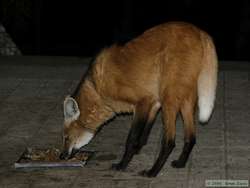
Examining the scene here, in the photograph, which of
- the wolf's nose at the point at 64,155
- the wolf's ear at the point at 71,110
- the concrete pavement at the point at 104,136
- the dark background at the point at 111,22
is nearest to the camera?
the concrete pavement at the point at 104,136

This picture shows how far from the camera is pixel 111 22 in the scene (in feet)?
45.3

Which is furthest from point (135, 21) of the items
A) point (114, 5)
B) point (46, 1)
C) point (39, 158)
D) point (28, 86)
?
point (39, 158)

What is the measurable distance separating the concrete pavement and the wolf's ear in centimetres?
42

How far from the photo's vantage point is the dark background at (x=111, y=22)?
43.8 feet

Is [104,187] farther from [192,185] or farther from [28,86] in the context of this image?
[28,86]

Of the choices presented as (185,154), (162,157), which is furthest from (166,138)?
(185,154)

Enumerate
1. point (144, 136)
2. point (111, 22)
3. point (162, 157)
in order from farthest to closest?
point (111, 22)
point (144, 136)
point (162, 157)

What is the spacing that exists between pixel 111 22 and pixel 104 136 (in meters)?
6.97

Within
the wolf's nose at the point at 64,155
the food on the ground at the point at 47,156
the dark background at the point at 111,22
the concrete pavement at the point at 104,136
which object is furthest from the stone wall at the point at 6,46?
the wolf's nose at the point at 64,155

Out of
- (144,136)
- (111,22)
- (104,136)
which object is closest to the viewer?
(144,136)

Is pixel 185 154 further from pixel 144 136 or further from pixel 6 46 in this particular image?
pixel 6 46

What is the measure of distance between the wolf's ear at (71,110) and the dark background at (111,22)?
6.64 meters

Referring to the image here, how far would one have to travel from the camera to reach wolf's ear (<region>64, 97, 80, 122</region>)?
20.4 feet

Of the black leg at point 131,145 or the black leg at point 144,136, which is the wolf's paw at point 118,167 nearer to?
the black leg at point 131,145
